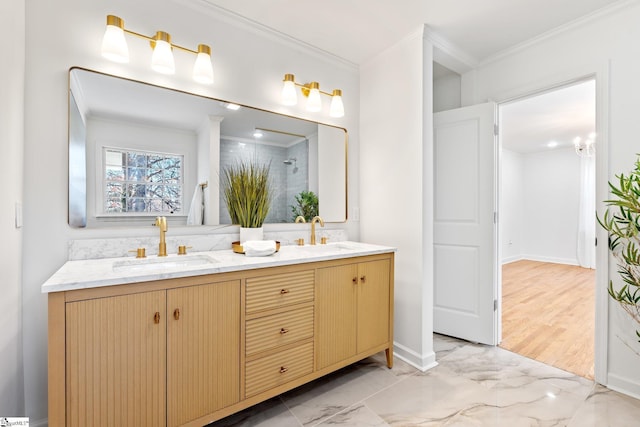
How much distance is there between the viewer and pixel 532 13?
78.8 inches

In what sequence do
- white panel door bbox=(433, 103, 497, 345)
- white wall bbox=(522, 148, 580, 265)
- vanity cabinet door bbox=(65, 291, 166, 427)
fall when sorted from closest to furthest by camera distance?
vanity cabinet door bbox=(65, 291, 166, 427) → white panel door bbox=(433, 103, 497, 345) → white wall bbox=(522, 148, 580, 265)

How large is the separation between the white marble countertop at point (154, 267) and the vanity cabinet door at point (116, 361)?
83 millimetres

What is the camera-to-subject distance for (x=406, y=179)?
2299 mm

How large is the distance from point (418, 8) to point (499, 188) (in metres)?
1.59

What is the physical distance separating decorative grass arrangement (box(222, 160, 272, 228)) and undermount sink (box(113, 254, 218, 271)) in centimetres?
40

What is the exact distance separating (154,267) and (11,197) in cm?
66

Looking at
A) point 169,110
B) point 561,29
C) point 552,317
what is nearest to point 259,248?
point 169,110

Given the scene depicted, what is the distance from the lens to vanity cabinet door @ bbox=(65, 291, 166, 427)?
111cm

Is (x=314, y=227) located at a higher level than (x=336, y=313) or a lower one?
higher

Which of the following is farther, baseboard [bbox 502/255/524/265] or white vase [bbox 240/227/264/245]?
baseboard [bbox 502/255/524/265]

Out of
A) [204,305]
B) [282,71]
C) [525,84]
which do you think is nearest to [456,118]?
[525,84]

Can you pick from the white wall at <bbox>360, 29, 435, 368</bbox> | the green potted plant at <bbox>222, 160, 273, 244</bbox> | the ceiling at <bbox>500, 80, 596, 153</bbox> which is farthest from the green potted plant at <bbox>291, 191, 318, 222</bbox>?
the ceiling at <bbox>500, 80, 596, 153</bbox>

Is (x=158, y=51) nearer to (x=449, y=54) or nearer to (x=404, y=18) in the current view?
(x=404, y=18)

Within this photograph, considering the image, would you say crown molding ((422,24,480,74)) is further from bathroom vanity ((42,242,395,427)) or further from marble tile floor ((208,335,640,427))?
marble tile floor ((208,335,640,427))
